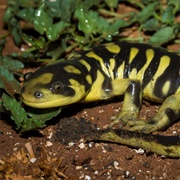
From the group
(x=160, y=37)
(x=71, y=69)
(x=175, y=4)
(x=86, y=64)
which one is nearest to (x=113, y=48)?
(x=86, y=64)

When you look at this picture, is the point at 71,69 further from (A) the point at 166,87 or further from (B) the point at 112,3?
(B) the point at 112,3

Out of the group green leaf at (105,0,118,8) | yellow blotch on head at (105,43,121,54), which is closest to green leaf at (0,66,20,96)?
yellow blotch on head at (105,43,121,54)

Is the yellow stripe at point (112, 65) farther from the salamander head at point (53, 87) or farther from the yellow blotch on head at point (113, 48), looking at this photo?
the salamander head at point (53, 87)

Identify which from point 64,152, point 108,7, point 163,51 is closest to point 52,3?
point 108,7

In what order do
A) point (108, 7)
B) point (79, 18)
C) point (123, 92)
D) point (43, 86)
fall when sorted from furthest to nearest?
1. point (108, 7)
2. point (79, 18)
3. point (123, 92)
4. point (43, 86)

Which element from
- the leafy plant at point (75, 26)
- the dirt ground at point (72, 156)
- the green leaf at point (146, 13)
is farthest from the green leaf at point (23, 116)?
the green leaf at point (146, 13)

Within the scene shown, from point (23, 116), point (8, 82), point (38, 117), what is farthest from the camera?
point (8, 82)

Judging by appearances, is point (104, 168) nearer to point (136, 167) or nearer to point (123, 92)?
point (136, 167)

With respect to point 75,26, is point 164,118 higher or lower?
lower
